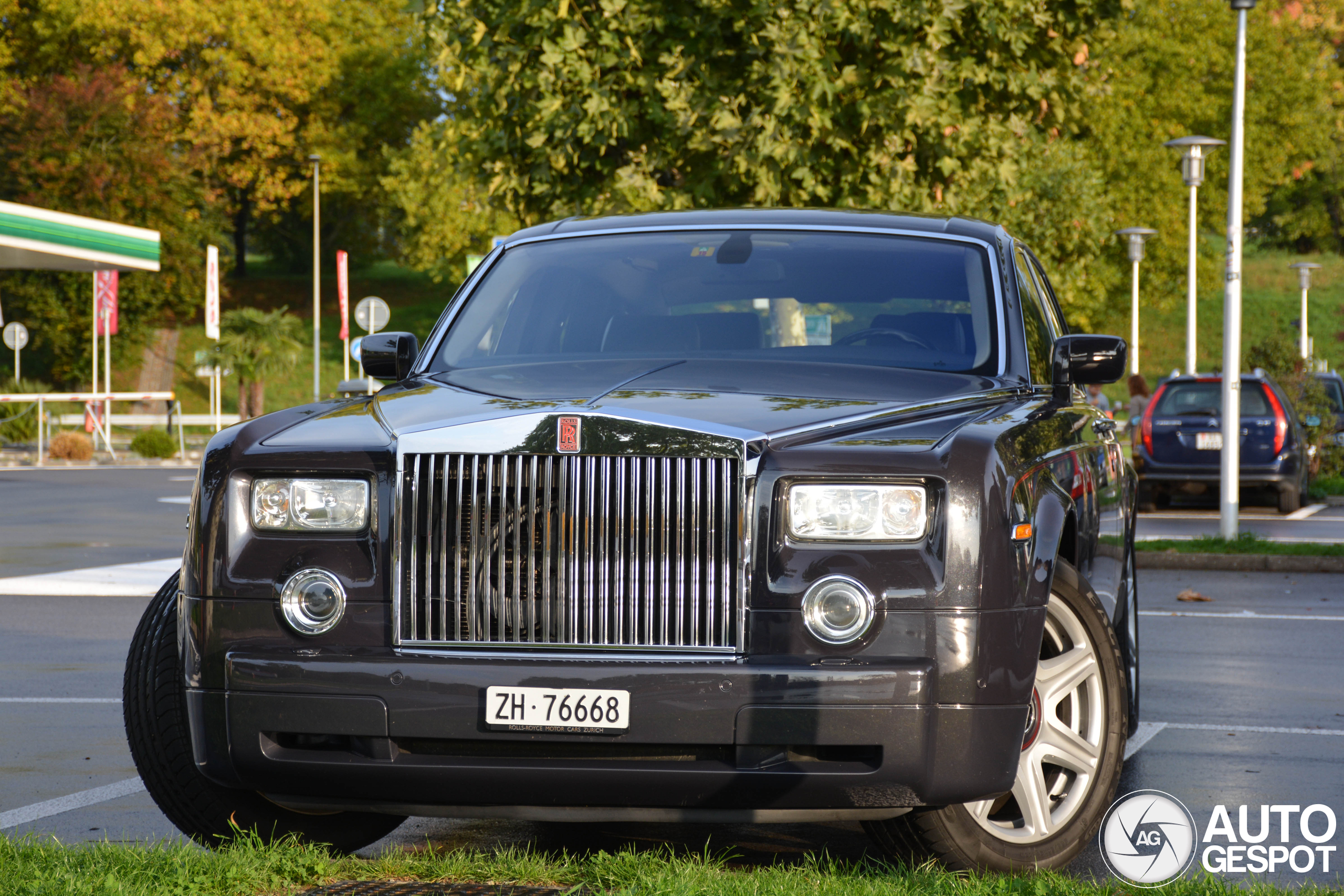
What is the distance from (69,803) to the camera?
561cm

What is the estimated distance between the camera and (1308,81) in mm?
55344

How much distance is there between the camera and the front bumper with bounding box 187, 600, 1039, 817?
12.5 ft

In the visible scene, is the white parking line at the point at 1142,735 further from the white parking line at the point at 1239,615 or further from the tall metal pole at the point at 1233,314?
the tall metal pole at the point at 1233,314

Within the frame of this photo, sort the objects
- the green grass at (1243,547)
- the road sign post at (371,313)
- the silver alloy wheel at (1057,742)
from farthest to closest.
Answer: the road sign post at (371,313) < the green grass at (1243,547) < the silver alloy wheel at (1057,742)

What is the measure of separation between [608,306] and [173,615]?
1.65 meters

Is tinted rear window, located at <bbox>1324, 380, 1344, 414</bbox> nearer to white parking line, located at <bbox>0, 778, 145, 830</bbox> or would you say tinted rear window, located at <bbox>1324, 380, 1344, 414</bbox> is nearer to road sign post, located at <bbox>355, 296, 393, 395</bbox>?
road sign post, located at <bbox>355, 296, 393, 395</bbox>

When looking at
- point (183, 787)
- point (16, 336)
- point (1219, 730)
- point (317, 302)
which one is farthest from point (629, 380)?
point (317, 302)

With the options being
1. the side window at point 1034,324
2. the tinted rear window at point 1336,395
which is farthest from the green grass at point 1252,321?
the side window at point 1034,324

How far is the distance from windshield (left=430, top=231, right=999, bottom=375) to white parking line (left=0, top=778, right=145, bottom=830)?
1849 mm

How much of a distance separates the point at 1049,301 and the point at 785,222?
1430 mm

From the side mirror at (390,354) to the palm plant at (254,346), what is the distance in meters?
38.7

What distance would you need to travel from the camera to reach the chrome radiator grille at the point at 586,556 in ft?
12.8

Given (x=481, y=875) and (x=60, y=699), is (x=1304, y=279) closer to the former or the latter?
(x=60, y=699)

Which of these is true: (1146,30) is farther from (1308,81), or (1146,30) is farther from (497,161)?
(497,161)
